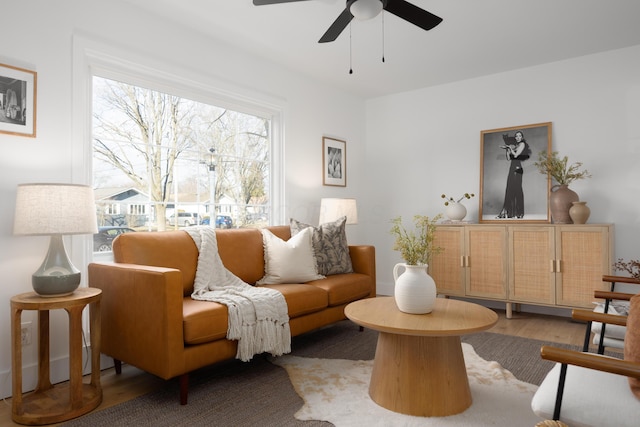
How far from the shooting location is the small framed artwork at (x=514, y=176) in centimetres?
418

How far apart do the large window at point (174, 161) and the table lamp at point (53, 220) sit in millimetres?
747

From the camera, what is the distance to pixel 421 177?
4992 mm

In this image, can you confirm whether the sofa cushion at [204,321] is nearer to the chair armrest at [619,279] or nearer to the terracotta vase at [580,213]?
the chair armrest at [619,279]

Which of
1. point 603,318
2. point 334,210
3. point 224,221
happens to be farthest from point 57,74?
point 603,318

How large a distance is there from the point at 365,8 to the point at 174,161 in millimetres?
1928

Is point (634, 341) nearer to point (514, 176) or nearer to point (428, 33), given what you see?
point (428, 33)

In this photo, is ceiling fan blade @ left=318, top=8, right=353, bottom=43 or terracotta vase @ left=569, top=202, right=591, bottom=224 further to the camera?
terracotta vase @ left=569, top=202, right=591, bottom=224

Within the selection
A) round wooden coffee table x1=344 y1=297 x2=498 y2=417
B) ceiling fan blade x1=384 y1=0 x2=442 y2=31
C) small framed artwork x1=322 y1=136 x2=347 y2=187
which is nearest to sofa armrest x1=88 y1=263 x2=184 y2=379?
round wooden coffee table x1=344 y1=297 x2=498 y2=417

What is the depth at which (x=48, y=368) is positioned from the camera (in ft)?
7.63

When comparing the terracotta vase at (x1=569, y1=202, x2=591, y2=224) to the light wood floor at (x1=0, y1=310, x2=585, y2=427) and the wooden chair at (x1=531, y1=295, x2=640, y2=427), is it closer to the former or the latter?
the light wood floor at (x1=0, y1=310, x2=585, y2=427)

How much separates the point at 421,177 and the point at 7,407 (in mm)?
4250

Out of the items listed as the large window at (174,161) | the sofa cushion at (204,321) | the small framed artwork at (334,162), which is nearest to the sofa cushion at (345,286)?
the sofa cushion at (204,321)

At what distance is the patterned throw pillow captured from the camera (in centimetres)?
356

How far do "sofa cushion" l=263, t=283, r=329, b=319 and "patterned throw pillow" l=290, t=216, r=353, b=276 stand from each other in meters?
0.47
